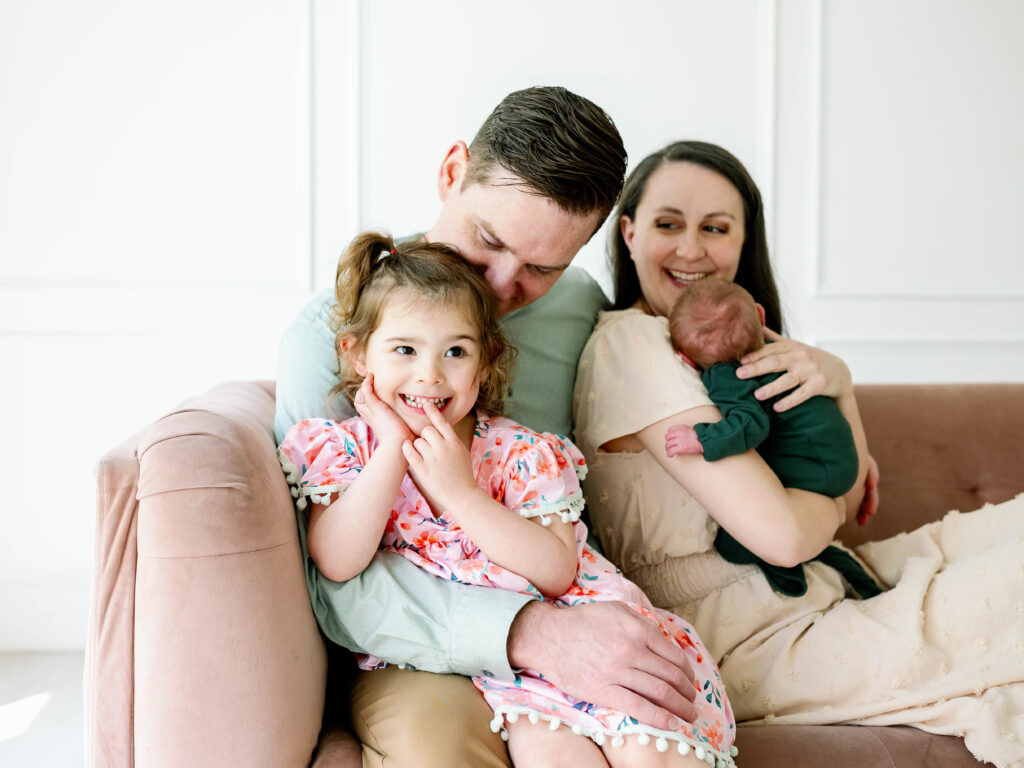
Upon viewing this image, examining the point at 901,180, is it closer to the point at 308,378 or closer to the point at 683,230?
the point at 683,230

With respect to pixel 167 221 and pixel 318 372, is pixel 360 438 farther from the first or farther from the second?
pixel 167 221

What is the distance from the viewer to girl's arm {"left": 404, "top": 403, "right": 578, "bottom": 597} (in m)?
1.27

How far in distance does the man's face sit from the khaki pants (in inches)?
26.9

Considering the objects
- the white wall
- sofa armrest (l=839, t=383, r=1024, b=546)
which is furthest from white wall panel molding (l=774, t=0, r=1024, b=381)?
sofa armrest (l=839, t=383, r=1024, b=546)

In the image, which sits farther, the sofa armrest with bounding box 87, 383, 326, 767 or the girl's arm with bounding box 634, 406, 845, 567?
the girl's arm with bounding box 634, 406, 845, 567

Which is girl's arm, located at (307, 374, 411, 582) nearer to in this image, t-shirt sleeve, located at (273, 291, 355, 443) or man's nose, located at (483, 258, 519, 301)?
t-shirt sleeve, located at (273, 291, 355, 443)

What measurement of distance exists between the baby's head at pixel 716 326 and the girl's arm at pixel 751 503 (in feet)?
0.47

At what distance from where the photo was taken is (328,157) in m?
3.14

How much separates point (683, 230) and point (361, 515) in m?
1.02

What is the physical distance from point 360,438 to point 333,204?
1982 millimetres

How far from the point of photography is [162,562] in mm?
1058

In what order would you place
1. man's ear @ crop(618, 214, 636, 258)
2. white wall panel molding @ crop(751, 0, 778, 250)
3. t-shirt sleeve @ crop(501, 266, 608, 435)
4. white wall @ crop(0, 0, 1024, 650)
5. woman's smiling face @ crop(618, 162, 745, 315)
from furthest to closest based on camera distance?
1. white wall panel molding @ crop(751, 0, 778, 250)
2. white wall @ crop(0, 0, 1024, 650)
3. man's ear @ crop(618, 214, 636, 258)
4. woman's smiling face @ crop(618, 162, 745, 315)
5. t-shirt sleeve @ crop(501, 266, 608, 435)

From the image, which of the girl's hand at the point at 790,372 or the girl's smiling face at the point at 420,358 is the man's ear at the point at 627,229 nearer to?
the girl's hand at the point at 790,372

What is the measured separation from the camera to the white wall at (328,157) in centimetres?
303
